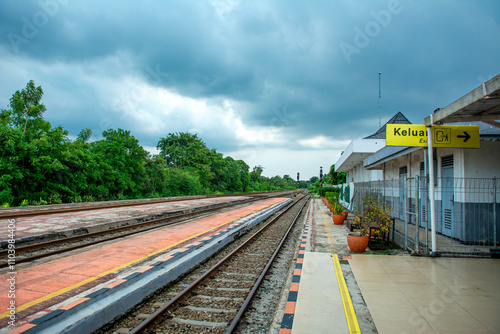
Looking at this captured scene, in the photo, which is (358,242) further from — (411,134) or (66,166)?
(66,166)

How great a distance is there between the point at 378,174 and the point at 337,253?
52.8ft

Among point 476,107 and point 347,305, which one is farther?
point 476,107

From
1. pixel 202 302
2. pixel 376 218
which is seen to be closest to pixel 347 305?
pixel 202 302

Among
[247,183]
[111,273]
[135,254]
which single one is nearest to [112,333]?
[111,273]

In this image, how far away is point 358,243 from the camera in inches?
314

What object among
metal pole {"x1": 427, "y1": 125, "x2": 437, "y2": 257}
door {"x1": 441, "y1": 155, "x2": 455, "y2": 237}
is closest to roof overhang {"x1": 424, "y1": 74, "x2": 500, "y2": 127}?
metal pole {"x1": 427, "y1": 125, "x2": 437, "y2": 257}

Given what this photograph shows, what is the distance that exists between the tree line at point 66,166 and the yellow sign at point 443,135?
69.6ft

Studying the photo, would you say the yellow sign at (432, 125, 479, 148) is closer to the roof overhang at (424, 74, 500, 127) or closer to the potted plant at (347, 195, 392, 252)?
the roof overhang at (424, 74, 500, 127)

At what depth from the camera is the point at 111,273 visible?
5348 millimetres

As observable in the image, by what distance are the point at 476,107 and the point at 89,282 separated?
836cm

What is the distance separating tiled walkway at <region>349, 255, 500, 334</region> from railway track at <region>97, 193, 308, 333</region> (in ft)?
6.98

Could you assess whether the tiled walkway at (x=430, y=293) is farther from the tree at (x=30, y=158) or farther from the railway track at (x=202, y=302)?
the tree at (x=30, y=158)

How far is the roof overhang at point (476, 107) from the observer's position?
17.5 feet

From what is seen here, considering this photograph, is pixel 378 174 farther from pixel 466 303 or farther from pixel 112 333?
pixel 112 333
